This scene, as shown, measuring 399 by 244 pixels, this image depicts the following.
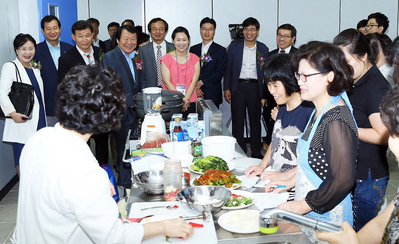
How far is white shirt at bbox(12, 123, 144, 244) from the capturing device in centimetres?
115

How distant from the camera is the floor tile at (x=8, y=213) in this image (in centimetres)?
340

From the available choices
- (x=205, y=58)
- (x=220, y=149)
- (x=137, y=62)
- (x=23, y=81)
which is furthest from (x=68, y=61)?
(x=220, y=149)

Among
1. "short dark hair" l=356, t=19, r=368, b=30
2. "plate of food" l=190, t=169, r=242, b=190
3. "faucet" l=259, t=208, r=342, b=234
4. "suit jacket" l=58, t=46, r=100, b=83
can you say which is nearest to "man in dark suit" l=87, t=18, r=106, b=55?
"suit jacket" l=58, t=46, r=100, b=83

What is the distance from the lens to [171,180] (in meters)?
1.75

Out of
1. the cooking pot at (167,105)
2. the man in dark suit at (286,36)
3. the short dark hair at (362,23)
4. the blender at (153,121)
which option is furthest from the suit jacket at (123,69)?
the short dark hair at (362,23)

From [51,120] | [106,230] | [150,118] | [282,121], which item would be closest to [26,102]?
[51,120]

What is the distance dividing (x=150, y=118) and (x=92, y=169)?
136 centimetres

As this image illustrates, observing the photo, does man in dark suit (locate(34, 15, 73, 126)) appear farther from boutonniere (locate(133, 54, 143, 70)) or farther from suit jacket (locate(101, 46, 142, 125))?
boutonniere (locate(133, 54, 143, 70))

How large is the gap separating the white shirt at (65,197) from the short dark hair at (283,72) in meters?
1.23

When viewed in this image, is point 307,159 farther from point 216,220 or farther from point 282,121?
point 282,121

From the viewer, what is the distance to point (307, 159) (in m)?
1.57

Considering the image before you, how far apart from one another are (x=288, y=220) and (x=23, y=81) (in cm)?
367

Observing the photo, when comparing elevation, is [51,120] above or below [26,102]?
below

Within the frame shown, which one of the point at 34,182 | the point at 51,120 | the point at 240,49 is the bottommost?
the point at 51,120
